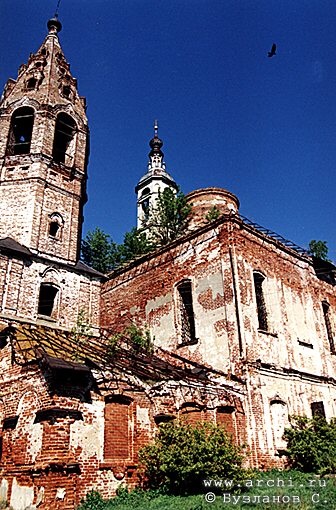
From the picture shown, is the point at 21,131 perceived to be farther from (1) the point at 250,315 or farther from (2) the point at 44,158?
(1) the point at 250,315

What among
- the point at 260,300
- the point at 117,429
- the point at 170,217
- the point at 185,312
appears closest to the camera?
the point at 117,429

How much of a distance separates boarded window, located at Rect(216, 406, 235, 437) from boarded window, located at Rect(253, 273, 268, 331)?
381 centimetres

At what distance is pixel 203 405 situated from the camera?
13.7 meters

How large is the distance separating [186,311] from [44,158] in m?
9.42

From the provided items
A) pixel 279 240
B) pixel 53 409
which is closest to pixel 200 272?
pixel 279 240

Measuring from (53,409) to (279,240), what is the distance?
12612 mm

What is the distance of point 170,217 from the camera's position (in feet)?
97.7

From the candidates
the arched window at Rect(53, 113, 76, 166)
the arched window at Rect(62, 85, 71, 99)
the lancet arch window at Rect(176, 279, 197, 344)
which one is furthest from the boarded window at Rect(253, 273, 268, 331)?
the arched window at Rect(62, 85, 71, 99)

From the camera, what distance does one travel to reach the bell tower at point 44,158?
19688 mm

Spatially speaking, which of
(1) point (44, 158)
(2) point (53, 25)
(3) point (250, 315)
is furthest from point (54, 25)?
(3) point (250, 315)

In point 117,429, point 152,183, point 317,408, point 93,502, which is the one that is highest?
point 152,183

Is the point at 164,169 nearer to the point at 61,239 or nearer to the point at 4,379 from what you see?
the point at 61,239

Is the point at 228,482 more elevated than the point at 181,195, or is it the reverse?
the point at 181,195

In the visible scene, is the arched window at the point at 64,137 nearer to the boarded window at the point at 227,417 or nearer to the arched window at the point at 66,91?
the arched window at the point at 66,91
